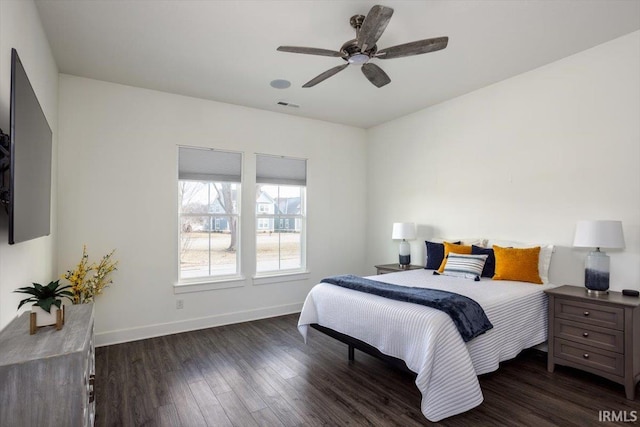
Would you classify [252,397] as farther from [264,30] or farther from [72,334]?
[264,30]

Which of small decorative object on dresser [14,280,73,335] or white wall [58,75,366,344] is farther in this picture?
white wall [58,75,366,344]

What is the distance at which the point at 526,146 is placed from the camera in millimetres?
3713

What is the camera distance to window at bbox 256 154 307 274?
4.96m

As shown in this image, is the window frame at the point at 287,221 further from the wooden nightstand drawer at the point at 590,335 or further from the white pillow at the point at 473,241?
the wooden nightstand drawer at the point at 590,335

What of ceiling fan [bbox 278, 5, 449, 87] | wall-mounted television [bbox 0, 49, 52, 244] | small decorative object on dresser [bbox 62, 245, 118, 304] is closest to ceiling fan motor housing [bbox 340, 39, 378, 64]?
ceiling fan [bbox 278, 5, 449, 87]

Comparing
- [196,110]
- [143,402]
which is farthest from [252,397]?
[196,110]

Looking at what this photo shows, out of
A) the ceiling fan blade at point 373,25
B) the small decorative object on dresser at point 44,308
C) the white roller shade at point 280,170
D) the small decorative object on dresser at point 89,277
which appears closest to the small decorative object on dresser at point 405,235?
the white roller shade at point 280,170

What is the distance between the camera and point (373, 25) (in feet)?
7.35

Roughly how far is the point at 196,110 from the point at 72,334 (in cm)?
330

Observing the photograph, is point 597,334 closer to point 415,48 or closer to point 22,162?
point 415,48

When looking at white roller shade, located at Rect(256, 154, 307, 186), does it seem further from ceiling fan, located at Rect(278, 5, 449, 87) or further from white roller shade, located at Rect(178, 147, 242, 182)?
ceiling fan, located at Rect(278, 5, 449, 87)

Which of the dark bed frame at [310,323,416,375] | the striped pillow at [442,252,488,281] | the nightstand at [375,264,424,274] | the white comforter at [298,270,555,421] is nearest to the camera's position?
the white comforter at [298,270,555,421]

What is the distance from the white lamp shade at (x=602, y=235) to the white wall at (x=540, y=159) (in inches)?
11.4

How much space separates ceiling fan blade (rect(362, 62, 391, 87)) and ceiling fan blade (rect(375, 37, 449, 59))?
0.62 ft
